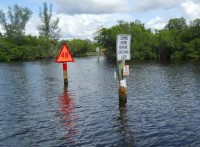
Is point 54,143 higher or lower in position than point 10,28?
lower

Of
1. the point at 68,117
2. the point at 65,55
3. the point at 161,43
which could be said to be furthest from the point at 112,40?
the point at 68,117

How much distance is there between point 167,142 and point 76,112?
6960 mm

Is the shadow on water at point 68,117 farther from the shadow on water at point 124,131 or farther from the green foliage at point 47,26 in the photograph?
the green foliage at point 47,26

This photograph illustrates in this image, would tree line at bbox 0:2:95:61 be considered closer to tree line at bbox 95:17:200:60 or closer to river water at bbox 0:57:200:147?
tree line at bbox 95:17:200:60

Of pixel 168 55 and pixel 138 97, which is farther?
pixel 168 55

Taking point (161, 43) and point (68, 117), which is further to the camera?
point (161, 43)

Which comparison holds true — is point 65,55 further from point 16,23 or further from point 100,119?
point 16,23

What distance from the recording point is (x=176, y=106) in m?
19.3

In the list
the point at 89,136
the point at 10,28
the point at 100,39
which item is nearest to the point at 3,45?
the point at 10,28

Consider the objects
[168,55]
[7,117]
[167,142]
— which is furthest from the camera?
[168,55]

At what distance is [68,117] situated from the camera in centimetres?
1700

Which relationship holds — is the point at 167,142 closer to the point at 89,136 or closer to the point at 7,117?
the point at 89,136

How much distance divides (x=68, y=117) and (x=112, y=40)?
326 ft

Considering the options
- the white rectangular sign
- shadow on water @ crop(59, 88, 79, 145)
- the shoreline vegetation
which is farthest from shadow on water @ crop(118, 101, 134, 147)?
the shoreline vegetation
